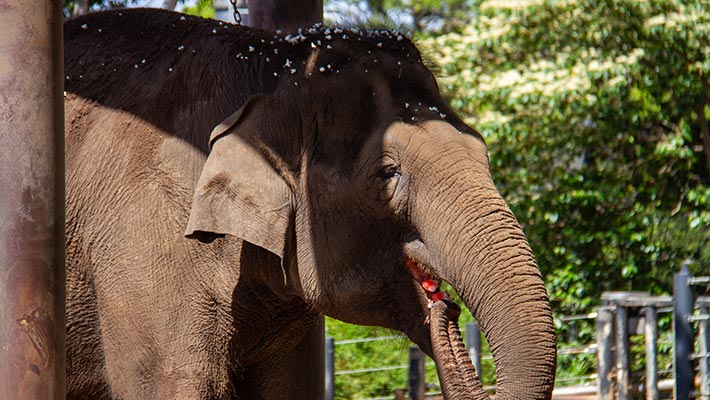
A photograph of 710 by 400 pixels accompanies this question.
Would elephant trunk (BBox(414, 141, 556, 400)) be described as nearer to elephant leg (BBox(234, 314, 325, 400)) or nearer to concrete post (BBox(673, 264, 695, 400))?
elephant leg (BBox(234, 314, 325, 400))

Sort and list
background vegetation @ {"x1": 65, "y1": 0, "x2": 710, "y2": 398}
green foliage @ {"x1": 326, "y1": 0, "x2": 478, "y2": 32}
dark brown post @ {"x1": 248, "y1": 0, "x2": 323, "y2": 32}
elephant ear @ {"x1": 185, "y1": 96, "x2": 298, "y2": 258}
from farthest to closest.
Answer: green foliage @ {"x1": 326, "y1": 0, "x2": 478, "y2": 32} < background vegetation @ {"x1": 65, "y1": 0, "x2": 710, "y2": 398} < dark brown post @ {"x1": 248, "y1": 0, "x2": 323, "y2": 32} < elephant ear @ {"x1": 185, "y1": 96, "x2": 298, "y2": 258}

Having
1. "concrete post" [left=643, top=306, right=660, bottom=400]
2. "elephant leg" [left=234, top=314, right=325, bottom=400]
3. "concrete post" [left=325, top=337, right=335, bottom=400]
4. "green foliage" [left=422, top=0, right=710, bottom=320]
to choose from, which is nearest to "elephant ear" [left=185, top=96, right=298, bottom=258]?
"elephant leg" [left=234, top=314, right=325, bottom=400]

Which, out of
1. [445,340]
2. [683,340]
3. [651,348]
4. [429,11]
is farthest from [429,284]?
[429,11]

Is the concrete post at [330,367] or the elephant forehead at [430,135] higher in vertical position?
the elephant forehead at [430,135]

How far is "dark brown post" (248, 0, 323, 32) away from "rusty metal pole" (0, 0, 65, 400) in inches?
87.3

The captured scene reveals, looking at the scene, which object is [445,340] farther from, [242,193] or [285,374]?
[285,374]

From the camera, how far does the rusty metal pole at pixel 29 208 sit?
3127 mm

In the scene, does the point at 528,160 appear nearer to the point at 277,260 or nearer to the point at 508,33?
the point at 508,33

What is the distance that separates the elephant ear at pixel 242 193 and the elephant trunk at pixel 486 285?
1.63 ft

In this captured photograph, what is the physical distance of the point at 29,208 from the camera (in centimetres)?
316

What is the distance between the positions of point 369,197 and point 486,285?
1.82 ft

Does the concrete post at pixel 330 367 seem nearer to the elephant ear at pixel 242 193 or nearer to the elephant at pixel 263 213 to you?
the elephant at pixel 263 213

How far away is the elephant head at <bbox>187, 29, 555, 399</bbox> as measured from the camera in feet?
12.4

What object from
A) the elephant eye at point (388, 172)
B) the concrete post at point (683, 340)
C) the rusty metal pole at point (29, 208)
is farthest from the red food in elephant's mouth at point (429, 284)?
the concrete post at point (683, 340)
